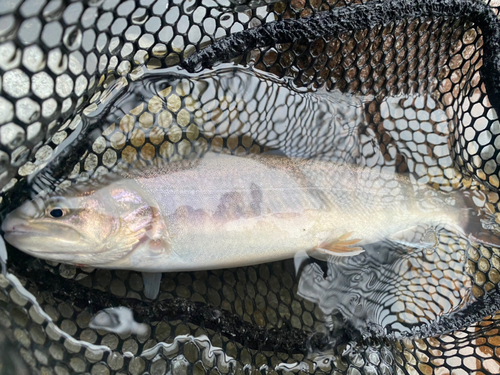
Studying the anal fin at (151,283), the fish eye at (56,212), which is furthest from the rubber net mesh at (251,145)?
the fish eye at (56,212)

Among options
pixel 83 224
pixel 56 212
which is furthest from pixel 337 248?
pixel 56 212

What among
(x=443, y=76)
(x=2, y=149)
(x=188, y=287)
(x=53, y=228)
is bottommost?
(x=188, y=287)

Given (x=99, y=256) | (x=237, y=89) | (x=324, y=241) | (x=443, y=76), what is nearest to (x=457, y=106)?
(x=443, y=76)

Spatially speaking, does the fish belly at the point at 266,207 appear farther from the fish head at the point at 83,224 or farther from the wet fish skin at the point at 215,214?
the fish head at the point at 83,224

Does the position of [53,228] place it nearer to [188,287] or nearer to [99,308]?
Result: [99,308]

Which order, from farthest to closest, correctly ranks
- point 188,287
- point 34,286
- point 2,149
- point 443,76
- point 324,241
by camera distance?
1. point 443,76
2. point 324,241
3. point 188,287
4. point 34,286
5. point 2,149

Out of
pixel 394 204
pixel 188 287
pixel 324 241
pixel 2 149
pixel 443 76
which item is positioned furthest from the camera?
pixel 443 76

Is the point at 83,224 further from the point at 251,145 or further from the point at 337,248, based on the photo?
the point at 337,248
